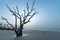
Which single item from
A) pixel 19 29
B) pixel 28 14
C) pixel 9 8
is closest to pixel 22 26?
pixel 19 29

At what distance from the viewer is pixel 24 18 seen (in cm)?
1595

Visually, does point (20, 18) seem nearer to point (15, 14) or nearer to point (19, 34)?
point (15, 14)

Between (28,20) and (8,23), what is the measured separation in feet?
9.39

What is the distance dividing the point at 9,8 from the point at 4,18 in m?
1.61

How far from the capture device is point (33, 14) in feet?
53.8

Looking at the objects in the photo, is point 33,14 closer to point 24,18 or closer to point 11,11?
point 24,18

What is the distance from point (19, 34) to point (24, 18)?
250cm

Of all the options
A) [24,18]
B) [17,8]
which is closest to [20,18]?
[24,18]

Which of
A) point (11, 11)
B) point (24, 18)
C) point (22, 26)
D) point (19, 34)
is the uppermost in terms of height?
point (11, 11)

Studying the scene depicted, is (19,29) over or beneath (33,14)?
beneath

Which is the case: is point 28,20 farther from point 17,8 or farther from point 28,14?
point 17,8

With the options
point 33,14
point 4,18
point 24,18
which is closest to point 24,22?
point 24,18

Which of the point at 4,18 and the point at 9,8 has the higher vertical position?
the point at 9,8

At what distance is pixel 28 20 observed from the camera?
16.0m
